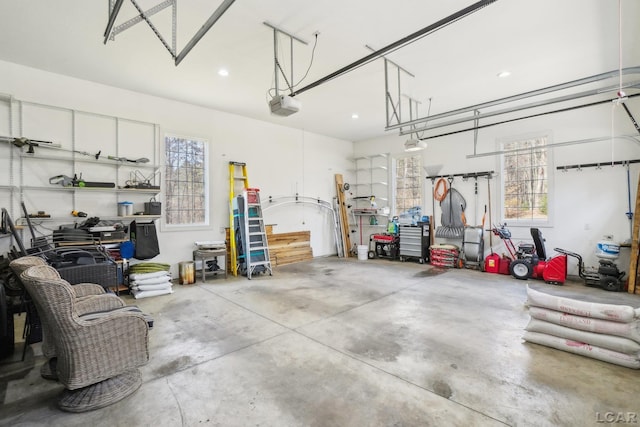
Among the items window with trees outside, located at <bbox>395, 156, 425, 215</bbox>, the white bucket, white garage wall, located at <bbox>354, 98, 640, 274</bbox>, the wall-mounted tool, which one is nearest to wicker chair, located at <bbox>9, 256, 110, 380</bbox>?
the wall-mounted tool

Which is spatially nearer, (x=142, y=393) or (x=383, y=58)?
(x=142, y=393)

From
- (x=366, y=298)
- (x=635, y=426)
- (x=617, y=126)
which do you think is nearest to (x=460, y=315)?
(x=366, y=298)

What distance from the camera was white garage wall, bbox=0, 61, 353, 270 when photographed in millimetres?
4715

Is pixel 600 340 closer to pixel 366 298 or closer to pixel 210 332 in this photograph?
pixel 366 298

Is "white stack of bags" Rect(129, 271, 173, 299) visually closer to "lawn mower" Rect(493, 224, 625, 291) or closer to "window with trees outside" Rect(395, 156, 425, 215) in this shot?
"window with trees outside" Rect(395, 156, 425, 215)

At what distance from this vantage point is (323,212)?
29.3 ft

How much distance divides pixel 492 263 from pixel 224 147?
646cm

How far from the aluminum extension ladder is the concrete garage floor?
1.84m

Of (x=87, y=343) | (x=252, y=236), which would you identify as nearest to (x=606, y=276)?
(x=252, y=236)

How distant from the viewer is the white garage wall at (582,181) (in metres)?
5.43

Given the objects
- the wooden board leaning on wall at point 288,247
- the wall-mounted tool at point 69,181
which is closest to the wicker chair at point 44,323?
the wall-mounted tool at point 69,181

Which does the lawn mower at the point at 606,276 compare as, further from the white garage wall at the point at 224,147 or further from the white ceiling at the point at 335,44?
the white garage wall at the point at 224,147

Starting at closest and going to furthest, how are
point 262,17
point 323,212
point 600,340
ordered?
point 600,340 < point 262,17 < point 323,212

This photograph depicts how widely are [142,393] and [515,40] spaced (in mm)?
5494
